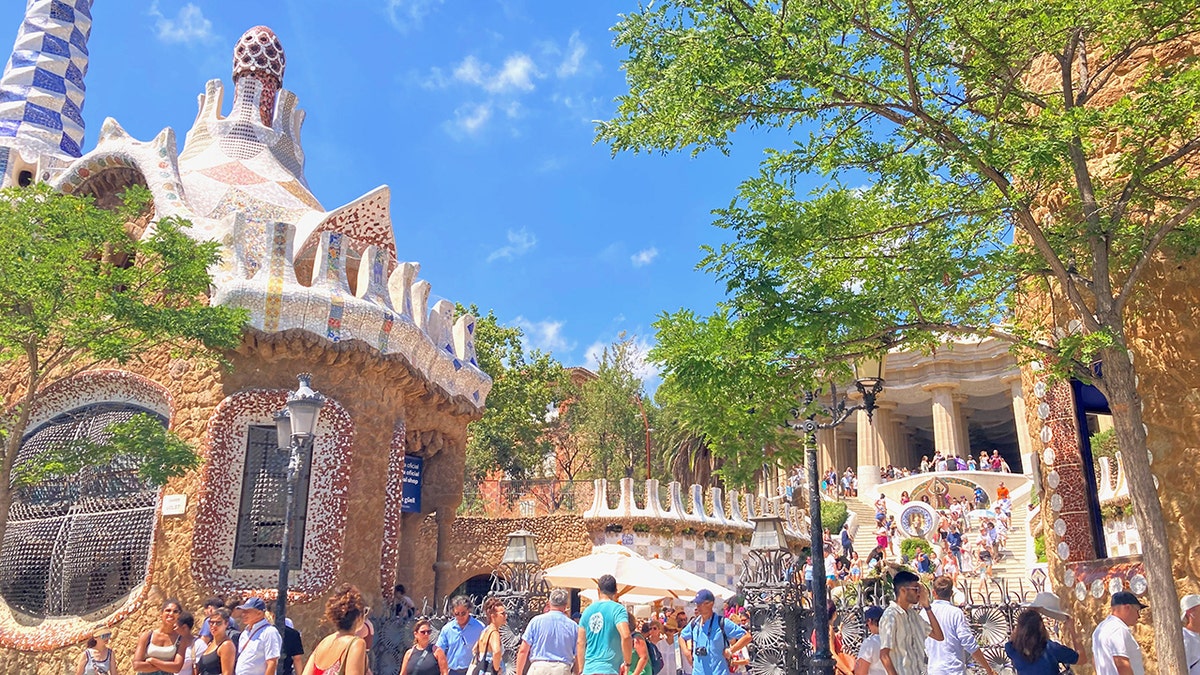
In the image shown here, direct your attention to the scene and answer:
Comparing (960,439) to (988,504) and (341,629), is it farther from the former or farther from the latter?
(341,629)

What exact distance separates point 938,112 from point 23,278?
9742mm

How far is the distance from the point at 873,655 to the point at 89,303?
363 inches

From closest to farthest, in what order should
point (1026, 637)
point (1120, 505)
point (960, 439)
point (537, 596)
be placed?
point (1026, 637), point (1120, 505), point (537, 596), point (960, 439)

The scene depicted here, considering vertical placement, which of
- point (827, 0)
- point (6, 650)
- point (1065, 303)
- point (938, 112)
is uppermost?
point (827, 0)

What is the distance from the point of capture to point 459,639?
314 inches

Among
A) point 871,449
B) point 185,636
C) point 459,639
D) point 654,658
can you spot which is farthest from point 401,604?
point 871,449

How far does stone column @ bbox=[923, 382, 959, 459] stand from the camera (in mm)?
38812

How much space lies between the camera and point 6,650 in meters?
12.9

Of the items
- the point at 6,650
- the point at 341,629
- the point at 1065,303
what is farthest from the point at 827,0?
the point at 6,650

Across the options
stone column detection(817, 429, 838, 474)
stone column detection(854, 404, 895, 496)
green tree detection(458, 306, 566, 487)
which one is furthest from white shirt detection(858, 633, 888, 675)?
stone column detection(817, 429, 838, 474)

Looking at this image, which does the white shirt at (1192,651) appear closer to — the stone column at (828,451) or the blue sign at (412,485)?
the blue sign at (412,485)

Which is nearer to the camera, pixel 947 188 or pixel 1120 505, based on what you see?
pixel 947 188

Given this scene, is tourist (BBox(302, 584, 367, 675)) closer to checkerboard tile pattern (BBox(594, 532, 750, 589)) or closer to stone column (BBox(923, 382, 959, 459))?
checkerboard tile pattern (BBox(594, 532, 750, 589))

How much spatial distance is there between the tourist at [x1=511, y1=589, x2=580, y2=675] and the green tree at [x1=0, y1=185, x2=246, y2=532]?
641 centimetres
